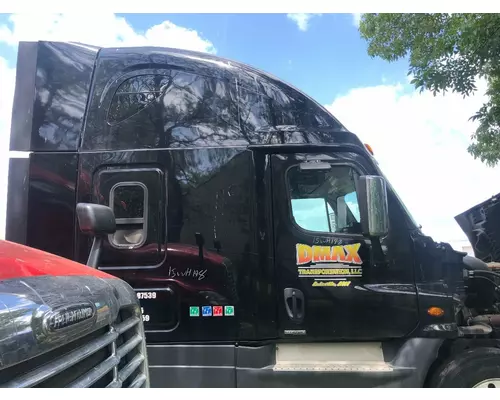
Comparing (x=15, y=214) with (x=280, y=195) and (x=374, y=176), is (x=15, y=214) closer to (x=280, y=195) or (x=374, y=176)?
(x=280, y=195)

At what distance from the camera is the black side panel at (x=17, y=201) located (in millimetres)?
3432

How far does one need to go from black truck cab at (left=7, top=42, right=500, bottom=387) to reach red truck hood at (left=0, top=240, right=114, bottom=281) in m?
1.35

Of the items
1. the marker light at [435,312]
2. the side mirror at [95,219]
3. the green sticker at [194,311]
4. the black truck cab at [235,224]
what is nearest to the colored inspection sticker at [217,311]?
the black truck cab at [235,224]

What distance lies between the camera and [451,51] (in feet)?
14.8

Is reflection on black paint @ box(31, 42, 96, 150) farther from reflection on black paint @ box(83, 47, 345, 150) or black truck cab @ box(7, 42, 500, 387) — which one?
reflection on black paint @ box(83, 47, 345, 150)

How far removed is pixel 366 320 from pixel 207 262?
54.6 inches

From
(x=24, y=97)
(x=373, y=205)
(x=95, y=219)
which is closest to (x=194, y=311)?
(x=95, y=219)

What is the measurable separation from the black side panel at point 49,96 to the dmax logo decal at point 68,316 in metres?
2.23

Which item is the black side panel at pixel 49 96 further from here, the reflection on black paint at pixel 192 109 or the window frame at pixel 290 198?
the window frame at pixel 290 198

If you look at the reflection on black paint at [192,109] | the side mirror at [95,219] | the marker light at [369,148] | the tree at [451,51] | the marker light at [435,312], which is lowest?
the marker light at [435,312]

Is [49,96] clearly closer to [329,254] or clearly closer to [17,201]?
[17,201]

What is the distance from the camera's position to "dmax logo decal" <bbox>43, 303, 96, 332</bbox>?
1435mm

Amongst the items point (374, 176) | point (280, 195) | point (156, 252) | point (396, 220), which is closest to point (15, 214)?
point (156, 252)

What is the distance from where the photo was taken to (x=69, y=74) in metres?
3.66
